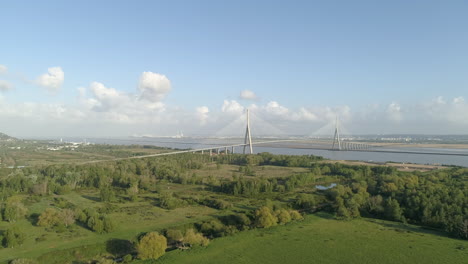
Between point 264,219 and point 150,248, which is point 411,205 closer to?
point 264,219

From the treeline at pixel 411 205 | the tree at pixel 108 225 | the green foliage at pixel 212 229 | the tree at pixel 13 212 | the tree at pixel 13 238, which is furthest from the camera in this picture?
the tree at pixel 13 212

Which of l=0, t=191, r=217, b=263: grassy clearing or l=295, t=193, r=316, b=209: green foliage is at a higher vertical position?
l=295, t=193, r=316, b=209: green foliage

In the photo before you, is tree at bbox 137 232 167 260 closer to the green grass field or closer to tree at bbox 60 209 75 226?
the green grass field

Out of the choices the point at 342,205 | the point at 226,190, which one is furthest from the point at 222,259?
the point at 226,190

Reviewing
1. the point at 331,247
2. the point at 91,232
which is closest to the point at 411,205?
the point at 331,247

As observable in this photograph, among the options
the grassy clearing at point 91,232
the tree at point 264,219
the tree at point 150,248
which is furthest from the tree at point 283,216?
the tree at point 150,248

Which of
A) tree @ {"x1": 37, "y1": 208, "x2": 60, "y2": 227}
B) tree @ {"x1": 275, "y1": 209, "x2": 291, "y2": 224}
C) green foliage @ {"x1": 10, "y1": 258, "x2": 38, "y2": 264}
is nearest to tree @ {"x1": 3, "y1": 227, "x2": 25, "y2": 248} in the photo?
tree @ {"x1": 37, "y1": 208, "x2": 60, "y2": 227}

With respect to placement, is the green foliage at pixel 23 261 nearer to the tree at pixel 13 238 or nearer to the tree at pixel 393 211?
the tree at pixel 13 238
